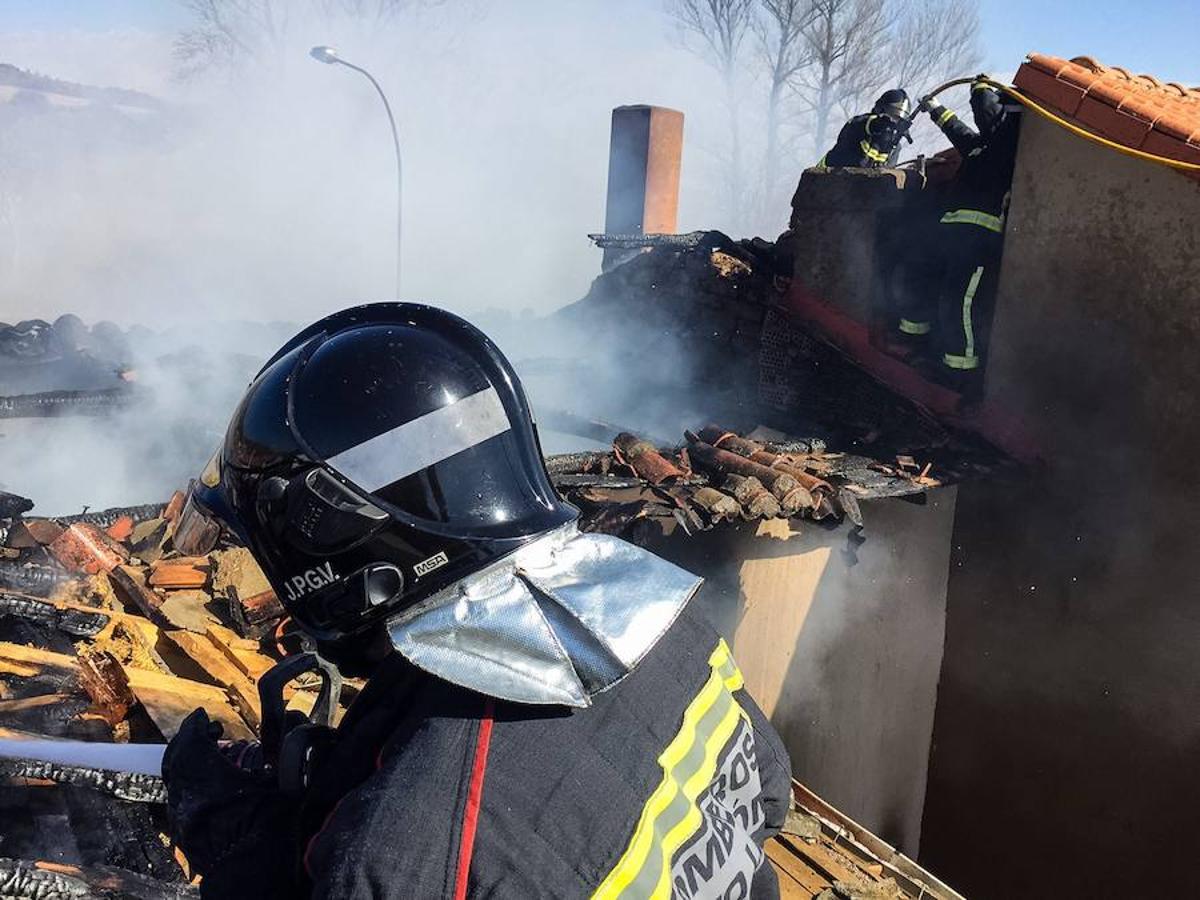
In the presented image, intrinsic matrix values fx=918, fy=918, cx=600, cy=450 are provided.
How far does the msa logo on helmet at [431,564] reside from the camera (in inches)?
57.3

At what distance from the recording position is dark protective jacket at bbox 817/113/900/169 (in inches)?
299

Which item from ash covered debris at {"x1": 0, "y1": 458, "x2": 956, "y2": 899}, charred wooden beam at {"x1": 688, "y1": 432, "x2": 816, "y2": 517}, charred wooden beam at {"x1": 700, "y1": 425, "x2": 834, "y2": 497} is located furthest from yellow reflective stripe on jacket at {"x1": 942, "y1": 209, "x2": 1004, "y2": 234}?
charred wooden beam at {"x1": 688, "y1": 432, "x2": 816, "y2": 517}

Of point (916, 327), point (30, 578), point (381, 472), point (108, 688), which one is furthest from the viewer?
point (916, 327)

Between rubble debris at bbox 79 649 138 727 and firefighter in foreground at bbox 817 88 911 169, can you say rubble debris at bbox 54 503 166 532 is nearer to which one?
rubble debris at bbox 79 649 138 727

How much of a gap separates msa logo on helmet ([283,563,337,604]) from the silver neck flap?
18 cm

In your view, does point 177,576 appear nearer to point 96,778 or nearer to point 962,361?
point 96,778

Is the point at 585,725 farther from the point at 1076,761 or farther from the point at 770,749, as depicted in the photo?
the point at 1076,761

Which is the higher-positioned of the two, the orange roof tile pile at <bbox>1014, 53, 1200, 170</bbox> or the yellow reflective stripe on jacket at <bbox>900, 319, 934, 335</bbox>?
the orange roof tile pile at <bbox>1014, 53, 1200, 170</bbox>

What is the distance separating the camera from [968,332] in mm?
6793

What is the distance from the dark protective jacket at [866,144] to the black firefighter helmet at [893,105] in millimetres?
65

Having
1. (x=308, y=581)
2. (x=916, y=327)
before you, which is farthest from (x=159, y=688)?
(x=916, y=327)

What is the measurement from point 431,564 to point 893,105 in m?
7.45

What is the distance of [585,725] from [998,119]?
6.60 m

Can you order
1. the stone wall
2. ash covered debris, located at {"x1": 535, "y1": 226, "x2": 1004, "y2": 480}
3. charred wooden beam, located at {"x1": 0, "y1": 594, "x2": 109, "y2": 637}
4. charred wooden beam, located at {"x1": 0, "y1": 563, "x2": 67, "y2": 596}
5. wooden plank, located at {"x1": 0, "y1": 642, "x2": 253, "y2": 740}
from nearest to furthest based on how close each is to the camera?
wooden plank, located at {"x1": 0, "y1": 642, "x2": 253, "y2": 740} < charred wooden beam, located at {"x1": 0, "y1": 594, "x2": 109, "y2": 637} < charred wooden beam, located at {"x1": 0, "y1": 563, "x2": 67, "y2": 596} < the stone wall < ash covered debris, located at {"x1": 535, "y1": 226, "x2": 1004, "y2": 480}
